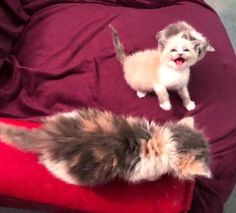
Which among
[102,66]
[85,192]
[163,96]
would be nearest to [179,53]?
[163,96]

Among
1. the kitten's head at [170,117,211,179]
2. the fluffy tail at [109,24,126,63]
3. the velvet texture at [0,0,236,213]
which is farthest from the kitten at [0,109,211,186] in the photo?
the fluffy tail at [109,24,126,63]

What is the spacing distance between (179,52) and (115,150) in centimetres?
36

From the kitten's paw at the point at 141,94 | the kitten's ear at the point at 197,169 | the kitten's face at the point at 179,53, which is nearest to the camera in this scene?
the kitten's ear at the point at 197,169

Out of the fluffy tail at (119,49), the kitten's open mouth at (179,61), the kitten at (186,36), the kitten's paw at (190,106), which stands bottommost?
the kitten's paw at (190,106)

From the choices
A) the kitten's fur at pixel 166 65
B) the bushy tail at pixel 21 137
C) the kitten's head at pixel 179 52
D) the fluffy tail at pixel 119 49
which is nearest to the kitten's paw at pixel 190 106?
the kitten's fur at pixel 166 65

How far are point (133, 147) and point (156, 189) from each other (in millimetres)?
109

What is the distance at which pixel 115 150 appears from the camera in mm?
Result: 831

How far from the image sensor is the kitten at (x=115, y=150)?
32.7 inches

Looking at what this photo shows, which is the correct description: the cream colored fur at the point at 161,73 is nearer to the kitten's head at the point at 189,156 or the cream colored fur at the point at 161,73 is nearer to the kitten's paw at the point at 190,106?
the kitten's paw at the point at 190,106

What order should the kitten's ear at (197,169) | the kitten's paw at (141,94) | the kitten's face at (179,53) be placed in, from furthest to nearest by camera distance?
the kitten's paw at (141,94) → the kitten's face at (179,53) → the kitten's ear at (197,169)

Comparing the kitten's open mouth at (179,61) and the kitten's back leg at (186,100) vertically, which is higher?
the kitten's open mouth at (179,61)

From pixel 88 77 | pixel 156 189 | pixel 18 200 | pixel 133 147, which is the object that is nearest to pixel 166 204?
pixel 156 189

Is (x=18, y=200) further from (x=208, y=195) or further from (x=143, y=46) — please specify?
(x=143, y=46)

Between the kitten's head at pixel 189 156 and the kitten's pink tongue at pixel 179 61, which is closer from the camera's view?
the kitten's head at pixel 189 156
